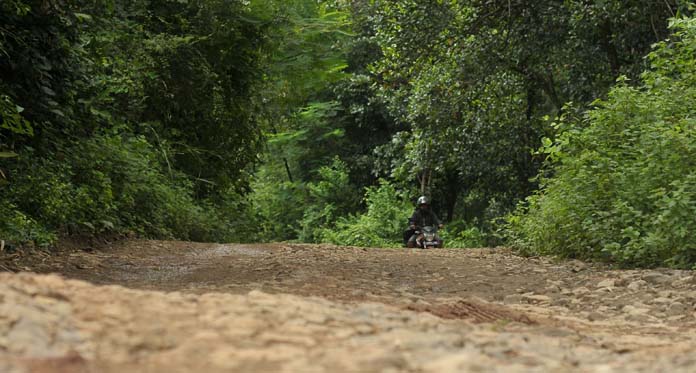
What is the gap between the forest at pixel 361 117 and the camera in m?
10.1

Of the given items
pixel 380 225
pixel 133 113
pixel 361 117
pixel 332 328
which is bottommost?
pixel 380 225

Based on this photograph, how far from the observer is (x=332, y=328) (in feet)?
13.1

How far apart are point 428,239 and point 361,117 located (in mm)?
15004

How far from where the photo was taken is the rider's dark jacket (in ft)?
57.2

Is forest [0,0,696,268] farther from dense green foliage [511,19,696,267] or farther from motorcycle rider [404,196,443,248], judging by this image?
motorcycle rider [404,196,443,248]

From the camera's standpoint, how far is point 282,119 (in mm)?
32281

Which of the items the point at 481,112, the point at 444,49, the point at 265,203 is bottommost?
the point at 265,203

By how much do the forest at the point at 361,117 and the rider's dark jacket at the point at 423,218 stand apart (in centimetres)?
179

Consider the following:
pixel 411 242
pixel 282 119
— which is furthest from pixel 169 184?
pixel 282 119

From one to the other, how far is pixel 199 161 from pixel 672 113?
13.1 m

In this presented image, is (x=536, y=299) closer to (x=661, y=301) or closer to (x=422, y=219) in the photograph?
(x=661, y=301)

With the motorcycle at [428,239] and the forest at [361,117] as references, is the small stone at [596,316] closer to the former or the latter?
the forest at [361,117]

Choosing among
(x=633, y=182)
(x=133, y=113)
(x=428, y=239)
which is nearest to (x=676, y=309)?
(x=633, y=182)

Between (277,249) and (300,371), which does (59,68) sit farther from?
(300,371)
